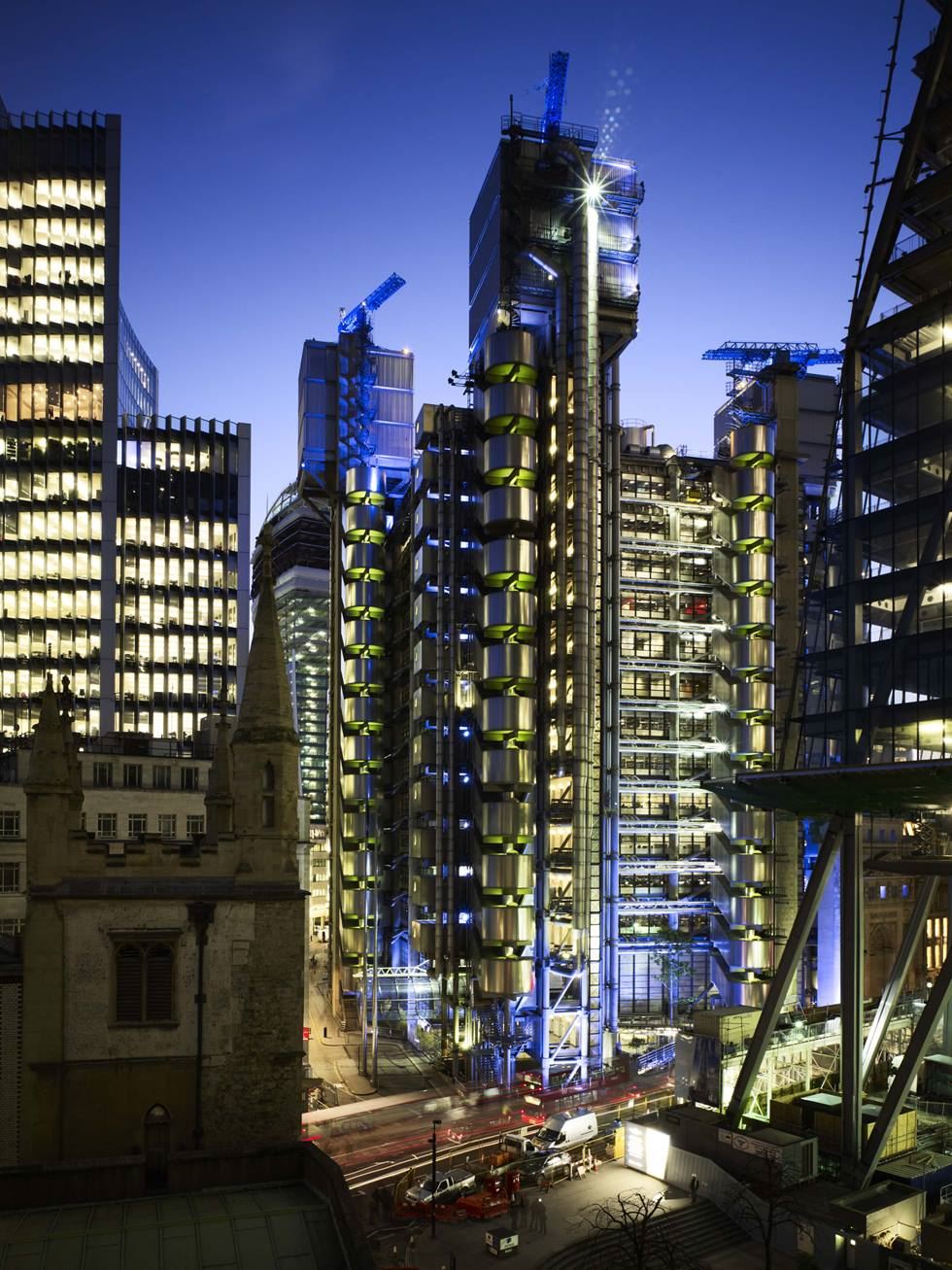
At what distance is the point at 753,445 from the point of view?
8181 centimetres

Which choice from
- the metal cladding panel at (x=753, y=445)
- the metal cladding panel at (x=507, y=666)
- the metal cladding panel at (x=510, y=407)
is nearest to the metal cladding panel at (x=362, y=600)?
the metal cladding panel at (x=507, y=666)

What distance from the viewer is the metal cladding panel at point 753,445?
81688mm

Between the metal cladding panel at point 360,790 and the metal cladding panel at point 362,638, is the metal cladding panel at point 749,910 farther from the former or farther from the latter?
the metal cladding panel at point 362,638

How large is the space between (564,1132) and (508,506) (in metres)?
36.2

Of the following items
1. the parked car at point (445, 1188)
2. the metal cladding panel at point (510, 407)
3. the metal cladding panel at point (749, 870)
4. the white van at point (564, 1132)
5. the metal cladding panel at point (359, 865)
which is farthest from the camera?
the metal cladding panel at point (359, 865)

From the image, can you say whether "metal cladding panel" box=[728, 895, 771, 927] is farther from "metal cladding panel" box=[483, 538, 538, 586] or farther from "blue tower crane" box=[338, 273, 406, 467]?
"blue tower crane" box=[338, 273, 406, 467]

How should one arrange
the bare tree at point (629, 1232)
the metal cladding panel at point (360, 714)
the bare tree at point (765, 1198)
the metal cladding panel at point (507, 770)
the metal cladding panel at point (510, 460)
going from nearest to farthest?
the bare tree at point (629, 1232)
the bare tree at point (765, 1198)
the metal cladding panel at point (507, 770)
the metal cladding panel at point (510, 460)
the metal cladding panel at point (360, 714)

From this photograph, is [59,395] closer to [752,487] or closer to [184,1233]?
[752,487]

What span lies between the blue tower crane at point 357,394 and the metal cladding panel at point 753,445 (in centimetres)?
3273

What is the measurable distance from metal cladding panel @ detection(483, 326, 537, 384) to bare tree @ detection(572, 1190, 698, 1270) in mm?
47039

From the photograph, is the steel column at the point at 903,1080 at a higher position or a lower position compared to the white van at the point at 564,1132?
higher

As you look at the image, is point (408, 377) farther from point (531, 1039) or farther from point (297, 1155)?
point (297, 1155)

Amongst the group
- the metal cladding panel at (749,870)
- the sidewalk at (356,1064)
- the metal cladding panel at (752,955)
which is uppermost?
the metal cladding panel at (749,870)

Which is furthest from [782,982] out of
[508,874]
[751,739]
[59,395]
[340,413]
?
[59,395]
